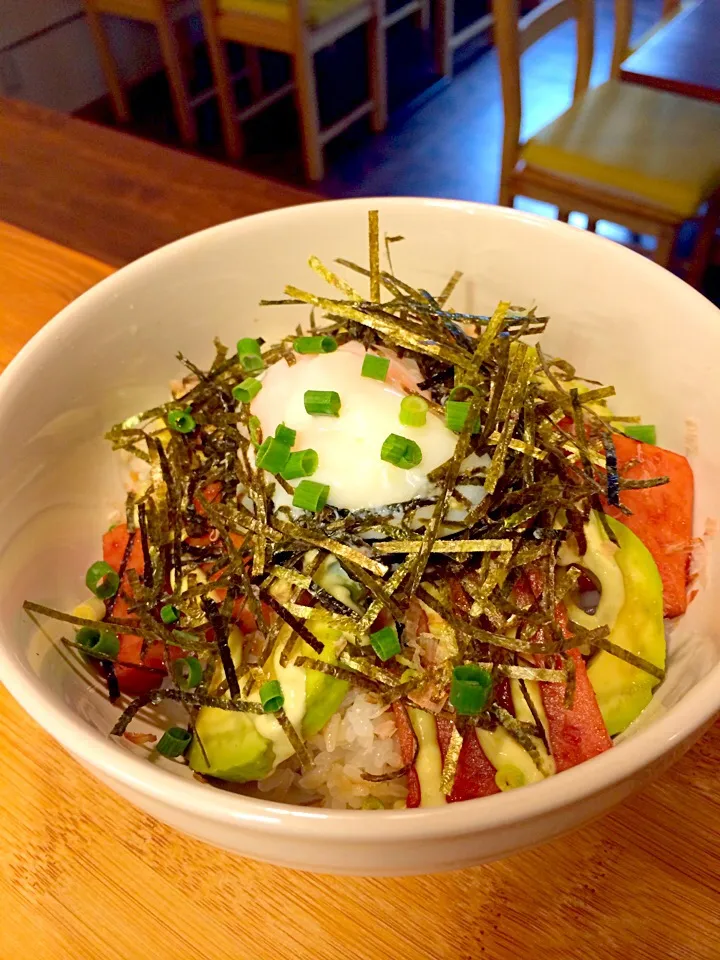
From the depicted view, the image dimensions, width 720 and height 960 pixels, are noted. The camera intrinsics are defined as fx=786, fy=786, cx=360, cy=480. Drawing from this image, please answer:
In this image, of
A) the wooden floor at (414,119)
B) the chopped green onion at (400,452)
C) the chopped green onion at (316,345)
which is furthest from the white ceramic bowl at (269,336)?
the wooden floor at (414,119)

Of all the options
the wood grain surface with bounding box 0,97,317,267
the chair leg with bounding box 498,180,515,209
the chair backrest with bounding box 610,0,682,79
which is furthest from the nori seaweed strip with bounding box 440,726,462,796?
the chair backrest with bounding box 610,0,682,79

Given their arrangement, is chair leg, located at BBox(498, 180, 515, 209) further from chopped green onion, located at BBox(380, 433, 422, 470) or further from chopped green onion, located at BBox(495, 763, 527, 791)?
chopped green onion, located at BBox(495, 763, 527, 791)

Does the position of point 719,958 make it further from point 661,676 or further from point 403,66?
point 403,66

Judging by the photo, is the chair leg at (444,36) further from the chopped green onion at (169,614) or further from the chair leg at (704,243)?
the chopped green onion at (169,614)

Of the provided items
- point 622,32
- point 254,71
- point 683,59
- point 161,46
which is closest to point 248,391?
point 683,59

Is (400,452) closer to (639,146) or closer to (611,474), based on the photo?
(611,474)
